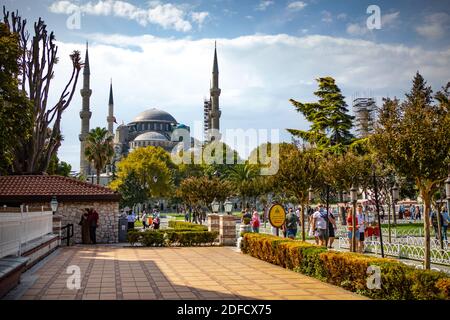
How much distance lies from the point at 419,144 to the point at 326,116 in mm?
29409

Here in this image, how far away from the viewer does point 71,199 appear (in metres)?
20.8

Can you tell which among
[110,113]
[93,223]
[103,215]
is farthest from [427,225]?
[110,113]

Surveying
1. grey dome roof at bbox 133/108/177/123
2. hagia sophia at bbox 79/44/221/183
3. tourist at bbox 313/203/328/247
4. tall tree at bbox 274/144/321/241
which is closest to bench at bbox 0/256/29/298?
tourist at bbox 313/203/328/247

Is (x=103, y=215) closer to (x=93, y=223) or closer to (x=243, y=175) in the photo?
(x=93, y=223)

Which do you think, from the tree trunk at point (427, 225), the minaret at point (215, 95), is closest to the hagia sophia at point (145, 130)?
the minaret at point (215, 95)

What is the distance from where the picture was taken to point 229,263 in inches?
511

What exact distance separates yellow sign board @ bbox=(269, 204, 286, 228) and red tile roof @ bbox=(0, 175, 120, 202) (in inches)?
343

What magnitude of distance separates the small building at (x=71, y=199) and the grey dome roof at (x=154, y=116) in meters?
107

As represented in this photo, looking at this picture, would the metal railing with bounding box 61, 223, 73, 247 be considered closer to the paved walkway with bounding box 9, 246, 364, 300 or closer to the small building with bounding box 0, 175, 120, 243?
the small building with bounding box 0, 175, 120, 243

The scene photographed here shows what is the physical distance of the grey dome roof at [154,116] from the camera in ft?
418

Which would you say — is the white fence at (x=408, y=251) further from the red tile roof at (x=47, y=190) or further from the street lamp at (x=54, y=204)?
the street lamp at (x=54, y=204)
